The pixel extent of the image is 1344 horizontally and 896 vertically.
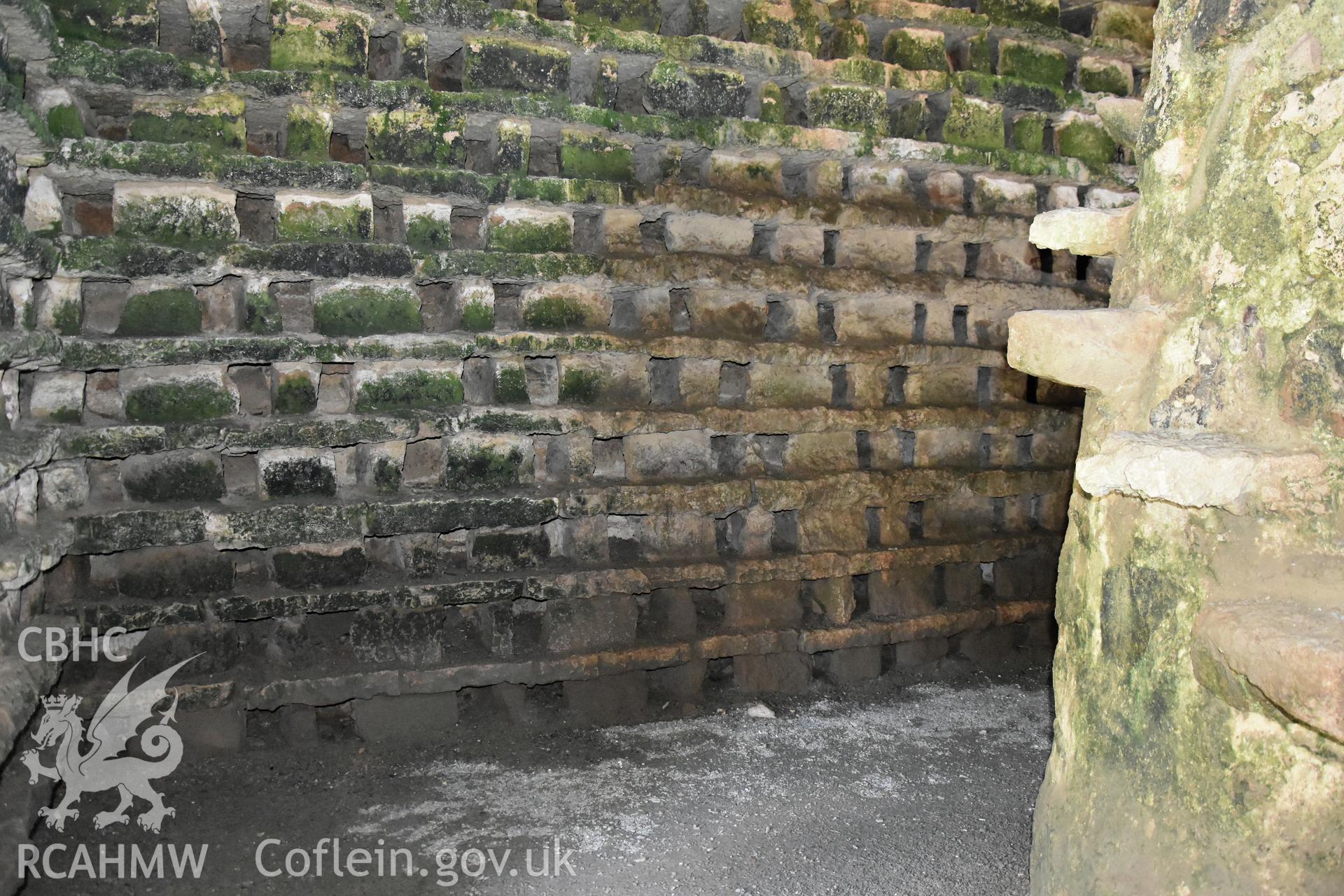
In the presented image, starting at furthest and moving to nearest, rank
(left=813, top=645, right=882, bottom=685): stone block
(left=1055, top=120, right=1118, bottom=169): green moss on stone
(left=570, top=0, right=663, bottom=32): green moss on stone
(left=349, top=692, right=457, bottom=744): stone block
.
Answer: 1. (left=1055, top=120, right=1118, bottom=169): green moss on stone
2. (left=813, top=645, right=882, bottom=685): stone block
3. (left=570, top=0, right=663, bottom=32): green moss on stone
4. (left=349, top=692, right=457, bottom=744): stone block

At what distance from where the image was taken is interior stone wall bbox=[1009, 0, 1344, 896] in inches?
69.4

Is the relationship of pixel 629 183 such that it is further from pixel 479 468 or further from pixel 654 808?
pixel 654 808

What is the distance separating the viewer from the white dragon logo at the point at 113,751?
11.3 feet

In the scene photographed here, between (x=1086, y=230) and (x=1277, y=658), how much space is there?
1.09m

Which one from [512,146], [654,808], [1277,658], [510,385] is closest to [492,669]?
[654,808]

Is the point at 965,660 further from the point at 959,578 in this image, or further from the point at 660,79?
the point at 660,79

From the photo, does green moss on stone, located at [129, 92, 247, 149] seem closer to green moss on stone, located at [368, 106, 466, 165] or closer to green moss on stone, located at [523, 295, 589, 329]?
green moss on stone, located at [368, 106, 466, 165]

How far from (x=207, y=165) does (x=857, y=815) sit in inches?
130

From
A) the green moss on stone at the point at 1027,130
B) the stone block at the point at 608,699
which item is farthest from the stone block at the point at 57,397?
the green moss on stone at the point at 1027,130

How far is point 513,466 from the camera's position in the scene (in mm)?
4391

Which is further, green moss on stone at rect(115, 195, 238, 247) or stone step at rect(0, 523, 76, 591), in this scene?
green moss on stone at rect(115, 195, 238, 247)

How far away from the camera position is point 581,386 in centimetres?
450

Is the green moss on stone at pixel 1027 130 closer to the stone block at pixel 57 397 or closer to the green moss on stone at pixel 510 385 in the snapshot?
the green moss on stone at pixel 510 385

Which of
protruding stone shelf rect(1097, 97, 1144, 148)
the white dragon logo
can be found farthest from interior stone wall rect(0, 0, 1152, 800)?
protruding stone shelf rect(1097, 97, 1144, 148)
